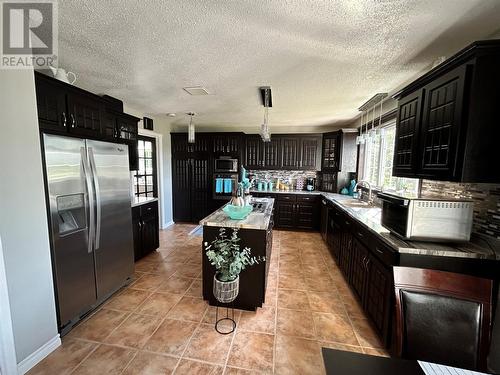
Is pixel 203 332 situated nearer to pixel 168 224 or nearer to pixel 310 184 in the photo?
pixel 168 224

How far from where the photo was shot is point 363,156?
4.36m

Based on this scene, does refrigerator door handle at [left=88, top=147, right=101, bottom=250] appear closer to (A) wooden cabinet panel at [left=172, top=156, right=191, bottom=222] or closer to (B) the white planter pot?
(B) the white planter pot

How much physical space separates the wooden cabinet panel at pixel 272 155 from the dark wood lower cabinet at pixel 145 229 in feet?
9.19

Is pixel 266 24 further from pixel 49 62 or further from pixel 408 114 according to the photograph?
pixel 49 62

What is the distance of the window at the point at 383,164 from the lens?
112 inches

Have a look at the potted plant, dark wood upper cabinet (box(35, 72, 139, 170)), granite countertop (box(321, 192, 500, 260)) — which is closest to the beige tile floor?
the potted plant

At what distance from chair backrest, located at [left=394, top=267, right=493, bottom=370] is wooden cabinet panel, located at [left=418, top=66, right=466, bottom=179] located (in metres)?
0.77

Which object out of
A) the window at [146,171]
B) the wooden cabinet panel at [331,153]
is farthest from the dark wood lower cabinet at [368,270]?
the window at [146,171]

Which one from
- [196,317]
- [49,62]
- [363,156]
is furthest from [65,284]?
[363,156]

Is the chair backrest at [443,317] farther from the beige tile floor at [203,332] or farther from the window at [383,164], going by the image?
the window at [383,164]

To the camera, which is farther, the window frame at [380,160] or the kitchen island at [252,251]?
the window frame at [380,160]

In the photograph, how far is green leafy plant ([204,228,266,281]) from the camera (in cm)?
192

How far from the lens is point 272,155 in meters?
5.27

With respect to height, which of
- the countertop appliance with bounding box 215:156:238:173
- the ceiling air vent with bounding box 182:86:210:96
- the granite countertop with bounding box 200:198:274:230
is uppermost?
the ceiling air vent with bounding box 182:86:210:96
